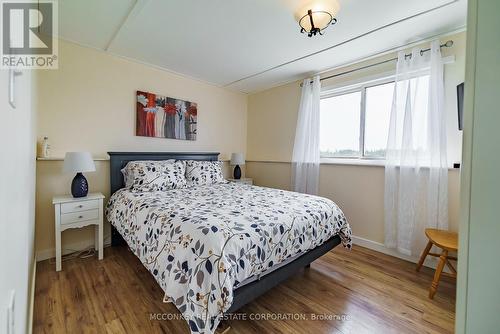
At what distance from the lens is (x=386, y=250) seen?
8.30ft

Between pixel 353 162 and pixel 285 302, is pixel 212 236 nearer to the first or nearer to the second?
pixel 285 302

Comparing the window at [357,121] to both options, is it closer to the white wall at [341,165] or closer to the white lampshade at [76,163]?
the white wall at [341,165]

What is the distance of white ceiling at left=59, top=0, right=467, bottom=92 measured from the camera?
1.79 metres

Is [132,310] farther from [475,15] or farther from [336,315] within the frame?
[475,15]

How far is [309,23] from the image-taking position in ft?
5.85

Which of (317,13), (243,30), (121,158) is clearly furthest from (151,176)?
(317,13)

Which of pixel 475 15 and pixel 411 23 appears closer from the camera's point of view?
pixel 475 15

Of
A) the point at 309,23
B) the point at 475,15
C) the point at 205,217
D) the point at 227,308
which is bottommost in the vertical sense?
the point at 227,308

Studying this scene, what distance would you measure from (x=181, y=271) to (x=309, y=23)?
2098mm

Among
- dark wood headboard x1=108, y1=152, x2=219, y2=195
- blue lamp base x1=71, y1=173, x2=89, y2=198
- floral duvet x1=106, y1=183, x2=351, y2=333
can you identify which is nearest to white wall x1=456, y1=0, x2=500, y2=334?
floral duvet x1=106, y1=183, x2=351, y2=333

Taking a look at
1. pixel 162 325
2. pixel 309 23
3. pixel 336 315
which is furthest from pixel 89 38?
pixel 336 315

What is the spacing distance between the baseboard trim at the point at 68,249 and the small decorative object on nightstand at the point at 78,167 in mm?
634

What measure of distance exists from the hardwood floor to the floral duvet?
320 millimetres

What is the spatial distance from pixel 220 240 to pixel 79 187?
189 centimetres
